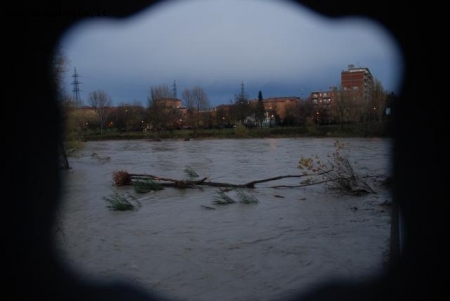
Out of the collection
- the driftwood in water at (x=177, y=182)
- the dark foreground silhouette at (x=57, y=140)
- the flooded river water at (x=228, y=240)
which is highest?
the dark foreground silhouette at (x=57, y=140)

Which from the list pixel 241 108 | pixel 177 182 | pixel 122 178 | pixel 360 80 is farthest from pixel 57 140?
pixel 241 108

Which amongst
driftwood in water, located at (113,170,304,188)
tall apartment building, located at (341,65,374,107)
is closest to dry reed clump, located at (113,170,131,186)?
driftwood in water, located at (113,170,304,188)

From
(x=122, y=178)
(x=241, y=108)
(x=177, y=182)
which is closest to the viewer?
(x=177, y=182)

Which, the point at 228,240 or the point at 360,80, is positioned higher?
the point at 360,80

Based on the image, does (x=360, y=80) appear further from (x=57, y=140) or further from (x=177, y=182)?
(x=177, y=182)

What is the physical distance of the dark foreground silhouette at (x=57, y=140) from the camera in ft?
3.41

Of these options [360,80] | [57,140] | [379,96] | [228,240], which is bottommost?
[228,240]

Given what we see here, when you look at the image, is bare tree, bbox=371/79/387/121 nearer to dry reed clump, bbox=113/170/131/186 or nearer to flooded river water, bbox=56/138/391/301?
flooded river water, bbox=56/138/391/301

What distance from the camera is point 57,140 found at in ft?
4.40

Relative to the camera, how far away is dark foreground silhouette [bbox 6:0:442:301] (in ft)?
3.41

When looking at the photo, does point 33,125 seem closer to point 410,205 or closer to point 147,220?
point 410,205

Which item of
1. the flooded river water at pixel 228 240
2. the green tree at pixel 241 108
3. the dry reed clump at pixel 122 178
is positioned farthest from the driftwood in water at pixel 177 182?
the green tree at pixel 241 108

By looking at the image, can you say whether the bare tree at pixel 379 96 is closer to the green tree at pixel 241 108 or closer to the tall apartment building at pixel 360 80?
the tall apartment building at pixel 360 80

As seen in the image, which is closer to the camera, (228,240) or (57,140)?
(57,140)
